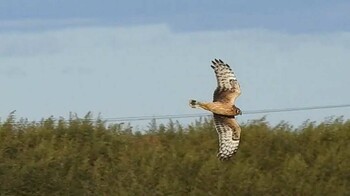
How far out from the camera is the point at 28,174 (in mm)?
25328

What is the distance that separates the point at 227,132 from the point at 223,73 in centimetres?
79

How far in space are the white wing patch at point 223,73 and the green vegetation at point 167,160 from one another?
793cm

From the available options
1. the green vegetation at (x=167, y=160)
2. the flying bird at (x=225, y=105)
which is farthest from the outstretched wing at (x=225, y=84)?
the green vegetation at (x=167, y=160)

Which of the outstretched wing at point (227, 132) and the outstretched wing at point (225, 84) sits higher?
the outstretched wing at point (225, 84)

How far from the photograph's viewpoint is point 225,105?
1603 centimetres

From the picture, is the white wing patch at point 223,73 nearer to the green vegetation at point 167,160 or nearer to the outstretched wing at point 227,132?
the outstretched wing at point 227,132

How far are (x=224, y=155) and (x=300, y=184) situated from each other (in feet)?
25.8

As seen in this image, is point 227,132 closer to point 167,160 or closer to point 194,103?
point 194,103

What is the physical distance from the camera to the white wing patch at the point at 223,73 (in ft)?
54.0

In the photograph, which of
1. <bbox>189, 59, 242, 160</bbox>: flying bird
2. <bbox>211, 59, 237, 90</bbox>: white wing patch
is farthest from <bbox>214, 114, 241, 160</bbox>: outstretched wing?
<bbox>211, 59, 237, 90</bbox>: white wing patch

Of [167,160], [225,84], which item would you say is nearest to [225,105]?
[225,84]

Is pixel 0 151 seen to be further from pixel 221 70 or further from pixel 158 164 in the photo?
pixel 221 70

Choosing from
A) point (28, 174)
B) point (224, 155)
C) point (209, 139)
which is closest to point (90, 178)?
point (28, 174)

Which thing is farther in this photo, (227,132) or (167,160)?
(167,160)
